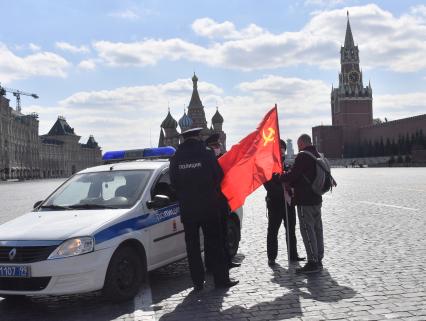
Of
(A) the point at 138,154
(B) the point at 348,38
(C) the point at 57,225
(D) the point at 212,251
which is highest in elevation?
(B) the point at 348,38

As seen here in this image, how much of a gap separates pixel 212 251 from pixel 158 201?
0.87 metres

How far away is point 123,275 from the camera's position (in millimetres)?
6008

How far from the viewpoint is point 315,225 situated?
7320mm

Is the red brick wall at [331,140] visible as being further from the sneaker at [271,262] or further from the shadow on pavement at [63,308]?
the shadow on pavement at [63,308]

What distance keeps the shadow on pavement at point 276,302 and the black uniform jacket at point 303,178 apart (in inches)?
37.4

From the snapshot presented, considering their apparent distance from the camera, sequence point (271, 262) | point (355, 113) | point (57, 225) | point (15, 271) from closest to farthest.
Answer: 1. point (15, 271)
2. point (57, 225)
3. point (271, 262)
4. point (355, 113)

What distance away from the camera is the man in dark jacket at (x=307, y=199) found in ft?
23.3

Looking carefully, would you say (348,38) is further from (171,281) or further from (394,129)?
(171,281)

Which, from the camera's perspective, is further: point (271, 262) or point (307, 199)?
point (271, 262)

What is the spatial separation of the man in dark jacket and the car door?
1.45 metres

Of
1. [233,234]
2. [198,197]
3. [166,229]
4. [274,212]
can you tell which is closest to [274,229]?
[274,212]

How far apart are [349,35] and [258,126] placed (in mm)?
150524

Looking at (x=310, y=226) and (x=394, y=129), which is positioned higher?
(x=394, y=129)

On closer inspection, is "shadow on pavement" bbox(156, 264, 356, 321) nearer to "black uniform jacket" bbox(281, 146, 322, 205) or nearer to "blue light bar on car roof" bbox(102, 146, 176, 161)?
"black uniform jacket" bbox(281, 146, 322, 205)
